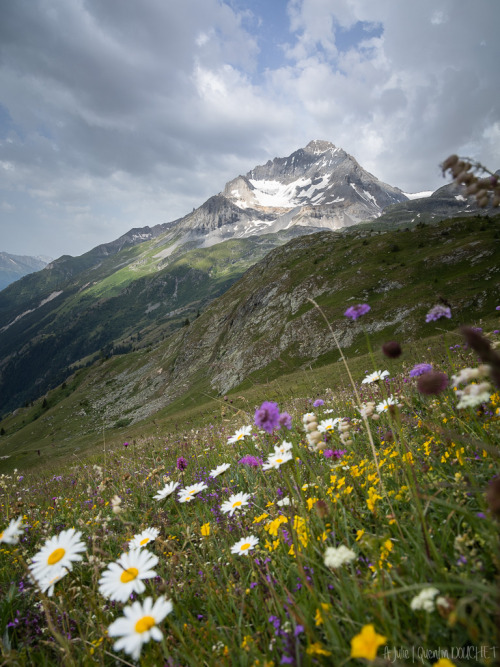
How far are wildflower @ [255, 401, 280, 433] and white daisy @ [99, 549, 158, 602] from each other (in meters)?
1.05

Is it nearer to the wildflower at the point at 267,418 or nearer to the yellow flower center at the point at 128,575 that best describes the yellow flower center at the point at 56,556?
the yellow flower center at the point at 128,575

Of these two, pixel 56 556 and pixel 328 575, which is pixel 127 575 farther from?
pixel 328 575

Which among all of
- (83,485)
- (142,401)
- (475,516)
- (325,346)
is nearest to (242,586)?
(475,516)

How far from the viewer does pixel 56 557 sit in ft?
7.34

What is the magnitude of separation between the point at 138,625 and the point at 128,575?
414 millimetres

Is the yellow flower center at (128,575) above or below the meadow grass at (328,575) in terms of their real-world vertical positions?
above

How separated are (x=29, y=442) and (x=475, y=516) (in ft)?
394

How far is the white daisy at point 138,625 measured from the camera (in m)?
1.45

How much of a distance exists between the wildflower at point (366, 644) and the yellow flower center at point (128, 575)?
1358 millimetres

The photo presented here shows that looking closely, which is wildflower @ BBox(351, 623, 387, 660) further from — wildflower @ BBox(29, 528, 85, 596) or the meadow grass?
wildflower @ BBox(29, 528, 85, 596)

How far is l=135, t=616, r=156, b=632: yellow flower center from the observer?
1.57 meters

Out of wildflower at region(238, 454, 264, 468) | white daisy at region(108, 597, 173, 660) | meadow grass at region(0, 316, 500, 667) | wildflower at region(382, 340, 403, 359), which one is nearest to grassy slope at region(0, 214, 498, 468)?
wildflower at region(238, 454, 264, 468)

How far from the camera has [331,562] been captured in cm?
165

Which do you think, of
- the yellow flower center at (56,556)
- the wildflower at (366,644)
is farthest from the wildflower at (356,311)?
the yellow flower center at (56,556)
